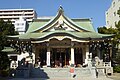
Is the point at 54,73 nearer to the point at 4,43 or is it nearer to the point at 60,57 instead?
the point at 4,43

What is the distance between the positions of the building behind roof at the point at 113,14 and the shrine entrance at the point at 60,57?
18977 mm

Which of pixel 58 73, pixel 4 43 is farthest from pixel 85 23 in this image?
pixel 4 43

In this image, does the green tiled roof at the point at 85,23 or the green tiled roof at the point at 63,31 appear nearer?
the green tiled roof at the point at 63,31

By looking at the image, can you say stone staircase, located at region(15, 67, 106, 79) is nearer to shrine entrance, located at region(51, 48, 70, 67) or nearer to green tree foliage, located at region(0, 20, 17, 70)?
green tree foliage, located at region(0, 20, 17, 70)

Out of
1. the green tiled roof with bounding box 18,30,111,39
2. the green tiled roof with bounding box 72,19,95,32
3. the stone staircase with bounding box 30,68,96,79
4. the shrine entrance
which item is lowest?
the stone staircase with bounding box 30,68,96,79

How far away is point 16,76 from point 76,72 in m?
6.38

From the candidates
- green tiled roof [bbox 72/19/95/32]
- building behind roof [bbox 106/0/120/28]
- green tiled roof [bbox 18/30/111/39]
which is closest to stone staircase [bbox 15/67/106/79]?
green tiled roof [bbox 18/30/111/39]

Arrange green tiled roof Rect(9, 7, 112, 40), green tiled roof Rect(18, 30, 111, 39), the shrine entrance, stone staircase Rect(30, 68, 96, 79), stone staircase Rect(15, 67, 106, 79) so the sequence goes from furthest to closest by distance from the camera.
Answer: the shrine entrance, green tiled roof Rect(9, 7, 112, 40), green tiled roof Rect(18, 30, 111, 39), stone staircase Rect(30, 68, 96, 79), stone staircase Rect(15, 67, 106, 79)

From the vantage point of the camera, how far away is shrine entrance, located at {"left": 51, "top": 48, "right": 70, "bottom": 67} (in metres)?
30.5

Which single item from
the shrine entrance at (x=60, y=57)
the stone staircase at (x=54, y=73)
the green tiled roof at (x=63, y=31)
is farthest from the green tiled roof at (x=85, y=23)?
the stone staircase at (x=54, y=73)

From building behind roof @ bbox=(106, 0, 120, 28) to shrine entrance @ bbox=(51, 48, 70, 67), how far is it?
62.3ft

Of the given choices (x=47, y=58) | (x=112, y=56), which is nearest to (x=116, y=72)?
(x=112, y=56)

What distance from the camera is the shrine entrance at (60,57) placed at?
3053cm

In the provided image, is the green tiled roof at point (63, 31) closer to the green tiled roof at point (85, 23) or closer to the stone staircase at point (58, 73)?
the green tiled roof at point (85, 23)
